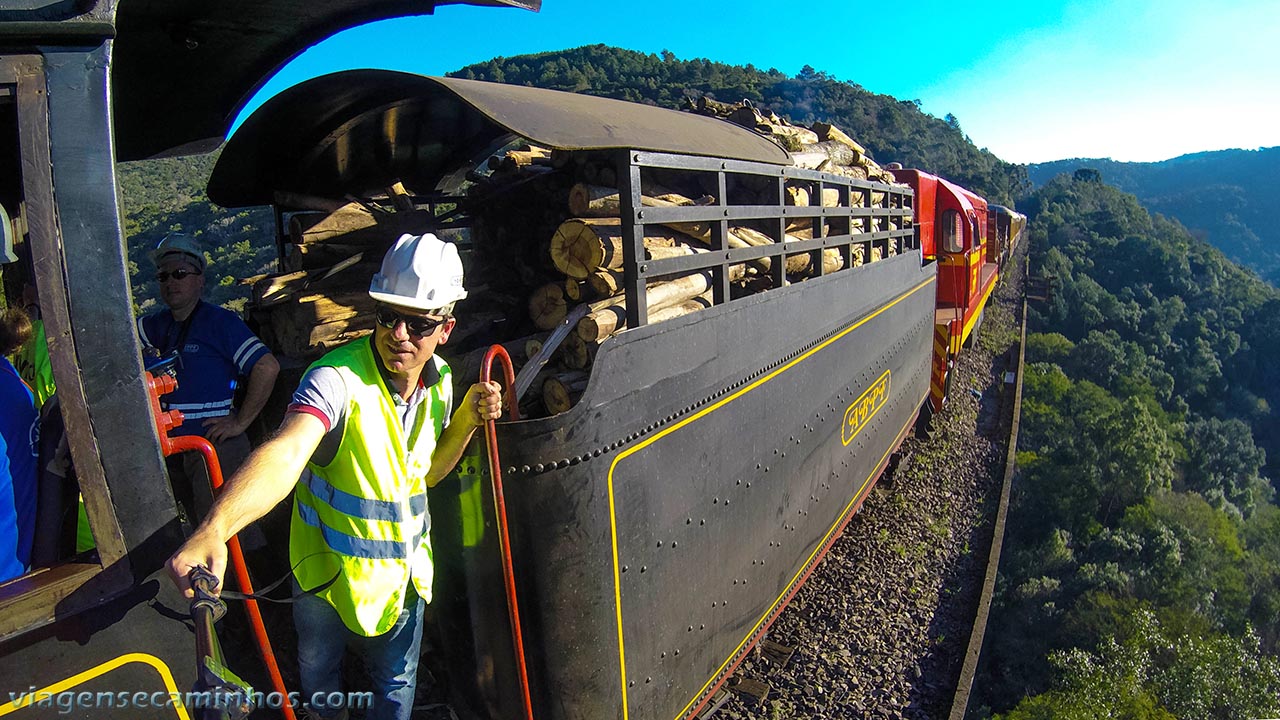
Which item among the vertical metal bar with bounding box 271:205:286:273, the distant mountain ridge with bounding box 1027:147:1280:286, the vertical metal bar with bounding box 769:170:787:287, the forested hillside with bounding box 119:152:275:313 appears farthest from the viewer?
the distant mountain ridge with bounding box 1027:147:1280:286

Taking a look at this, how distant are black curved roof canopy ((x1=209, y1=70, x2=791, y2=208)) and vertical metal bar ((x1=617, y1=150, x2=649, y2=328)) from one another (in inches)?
3.3

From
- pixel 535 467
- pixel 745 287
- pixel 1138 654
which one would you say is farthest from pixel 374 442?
pixel 1138 654

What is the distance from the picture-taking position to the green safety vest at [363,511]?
1950 millimetres

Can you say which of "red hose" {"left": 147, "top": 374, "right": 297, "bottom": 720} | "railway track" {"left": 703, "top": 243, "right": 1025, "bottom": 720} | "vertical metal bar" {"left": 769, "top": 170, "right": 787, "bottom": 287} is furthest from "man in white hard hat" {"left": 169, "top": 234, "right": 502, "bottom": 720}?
"railway track" {"left": 703, "top": 243, "right": 1025, "bottom": 720}

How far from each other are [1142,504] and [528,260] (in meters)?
32.2

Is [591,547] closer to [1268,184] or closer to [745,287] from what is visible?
[745,287]

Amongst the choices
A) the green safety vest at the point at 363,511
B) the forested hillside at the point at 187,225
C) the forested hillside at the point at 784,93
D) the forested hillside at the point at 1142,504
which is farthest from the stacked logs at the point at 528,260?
the forested hillside at the point at 784,93

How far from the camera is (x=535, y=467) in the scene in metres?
2.28

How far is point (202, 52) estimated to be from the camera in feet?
8.70

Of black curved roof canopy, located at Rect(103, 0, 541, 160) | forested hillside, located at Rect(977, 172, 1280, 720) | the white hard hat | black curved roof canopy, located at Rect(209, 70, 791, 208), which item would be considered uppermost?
black curved roof canopy, located at Rect(103, 0, 541, 160)

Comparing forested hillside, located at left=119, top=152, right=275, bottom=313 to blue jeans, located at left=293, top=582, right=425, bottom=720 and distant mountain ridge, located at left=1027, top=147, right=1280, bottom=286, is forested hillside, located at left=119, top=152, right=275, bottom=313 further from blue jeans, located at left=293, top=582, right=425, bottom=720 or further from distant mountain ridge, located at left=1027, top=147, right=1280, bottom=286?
distant mountain ridge, located at left=1027, top=147, right=1280, bottom=286

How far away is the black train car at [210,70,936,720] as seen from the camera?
7.81ft

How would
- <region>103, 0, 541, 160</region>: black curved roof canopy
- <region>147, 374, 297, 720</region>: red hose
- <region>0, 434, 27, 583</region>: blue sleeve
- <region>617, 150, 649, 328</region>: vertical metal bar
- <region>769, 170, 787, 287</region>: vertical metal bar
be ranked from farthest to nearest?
<region>769, 170, 787, 287</region>: vertical metal bar
<region>617, 150, 649, 328</region>: vertical metal bar
<region>103, 0, 541, 160</region>: black curved roof canopy
<region>0, 434, 27, 583</region>: blue sleeve
<region>147, 374, 297, 720</region>: red hose

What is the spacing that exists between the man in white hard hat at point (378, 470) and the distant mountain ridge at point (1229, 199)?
6032 inches
